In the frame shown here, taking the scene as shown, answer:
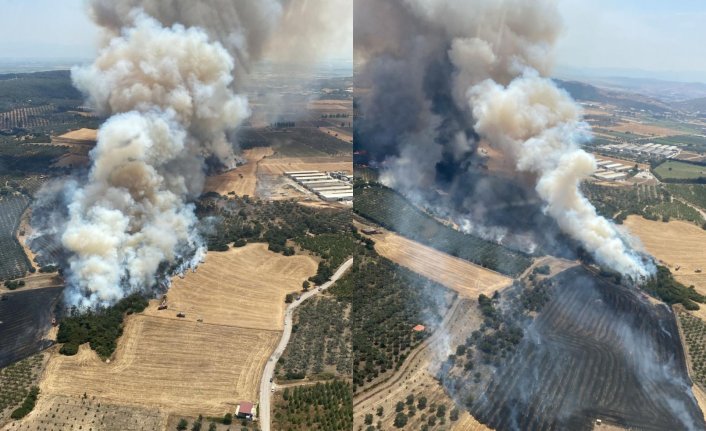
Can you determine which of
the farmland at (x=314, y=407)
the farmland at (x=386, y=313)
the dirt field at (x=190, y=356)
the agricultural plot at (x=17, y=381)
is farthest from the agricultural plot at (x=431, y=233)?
the agricultural plot at (x=17, y=381)

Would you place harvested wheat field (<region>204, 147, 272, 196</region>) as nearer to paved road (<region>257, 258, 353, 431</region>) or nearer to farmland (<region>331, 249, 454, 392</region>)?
paved road (<region>257, 258, 353, 431</region>)

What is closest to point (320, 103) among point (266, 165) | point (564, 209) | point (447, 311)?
point (266, 165)

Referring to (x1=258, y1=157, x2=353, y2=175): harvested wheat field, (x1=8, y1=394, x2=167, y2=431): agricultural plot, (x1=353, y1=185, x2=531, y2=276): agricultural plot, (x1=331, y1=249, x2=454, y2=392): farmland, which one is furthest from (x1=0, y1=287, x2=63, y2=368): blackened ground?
(x1=258, y1=157, x2=353, y2=175): harvested wheat field

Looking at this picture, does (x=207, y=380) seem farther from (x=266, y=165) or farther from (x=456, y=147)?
(x=266, y=165)

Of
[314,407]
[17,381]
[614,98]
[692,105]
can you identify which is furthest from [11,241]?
[692,105]

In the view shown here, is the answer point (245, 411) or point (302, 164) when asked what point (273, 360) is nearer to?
Result: point (245, 411)

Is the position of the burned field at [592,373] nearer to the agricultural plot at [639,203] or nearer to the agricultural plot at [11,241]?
the agricultural plot at [639,203]
